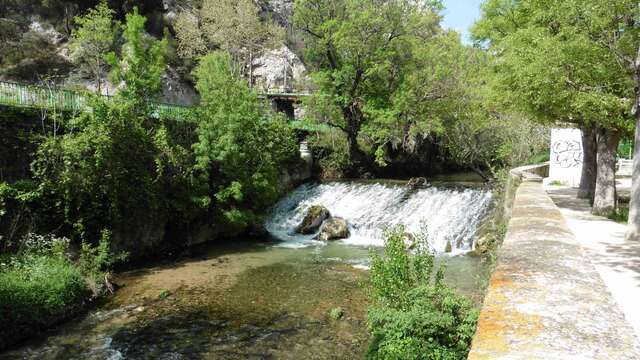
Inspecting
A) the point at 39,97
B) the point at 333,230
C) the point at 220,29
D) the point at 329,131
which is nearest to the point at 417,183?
the point at 333,230

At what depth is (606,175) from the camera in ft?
37.3

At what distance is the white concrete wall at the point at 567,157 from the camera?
18.6 meters

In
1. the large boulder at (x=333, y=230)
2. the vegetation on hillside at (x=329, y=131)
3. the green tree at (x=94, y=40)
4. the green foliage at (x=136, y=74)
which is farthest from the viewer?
the green tree at (x=94, y=40)

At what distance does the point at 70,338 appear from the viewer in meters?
8.85

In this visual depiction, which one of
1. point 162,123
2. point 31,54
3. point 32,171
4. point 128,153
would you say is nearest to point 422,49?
point 162,123

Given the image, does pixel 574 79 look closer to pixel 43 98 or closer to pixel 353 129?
pixel 43 98

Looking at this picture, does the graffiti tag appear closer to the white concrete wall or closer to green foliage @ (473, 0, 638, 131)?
the white concrete wall

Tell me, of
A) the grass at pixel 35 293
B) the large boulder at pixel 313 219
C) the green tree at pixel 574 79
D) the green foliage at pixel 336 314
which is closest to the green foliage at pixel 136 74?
the grass at pixel 35 293

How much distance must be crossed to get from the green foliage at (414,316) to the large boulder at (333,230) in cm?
1084

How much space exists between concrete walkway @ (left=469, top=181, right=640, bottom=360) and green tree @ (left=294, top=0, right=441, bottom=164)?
2109cm

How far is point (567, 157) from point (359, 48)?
473 inches

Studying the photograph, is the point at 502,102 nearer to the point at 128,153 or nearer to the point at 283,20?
the point at 128,153

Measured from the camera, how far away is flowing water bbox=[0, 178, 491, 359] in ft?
27.7

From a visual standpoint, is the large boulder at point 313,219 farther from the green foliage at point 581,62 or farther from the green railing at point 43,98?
the green foliage at point 581,62
